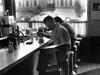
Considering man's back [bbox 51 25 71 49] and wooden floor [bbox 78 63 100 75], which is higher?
man's back [bbox 51 25 71 49]

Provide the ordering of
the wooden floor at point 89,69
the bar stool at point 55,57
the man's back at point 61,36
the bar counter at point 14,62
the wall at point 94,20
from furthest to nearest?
the wall at point 94,20 → the wooden floor at point 89,69 → the man's back at point 61,36 → the bar stool at point 55,57 → the bar counter at point 14,62

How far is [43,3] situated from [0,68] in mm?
4022

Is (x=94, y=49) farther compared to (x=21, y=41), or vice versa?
(x=94, y=49)

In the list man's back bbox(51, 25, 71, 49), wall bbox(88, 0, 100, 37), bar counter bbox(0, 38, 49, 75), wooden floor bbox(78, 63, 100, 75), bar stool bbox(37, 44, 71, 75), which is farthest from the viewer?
wall bbox(88, 0, 100, 37)

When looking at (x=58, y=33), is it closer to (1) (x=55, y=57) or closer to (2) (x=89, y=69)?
(1) (x=55, y=57)

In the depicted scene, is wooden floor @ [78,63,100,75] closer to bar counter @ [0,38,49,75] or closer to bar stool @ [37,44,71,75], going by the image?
bar counter @ [0,38,49,75]

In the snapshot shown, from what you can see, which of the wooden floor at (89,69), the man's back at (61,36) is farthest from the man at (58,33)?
the wooden floor at (89,69)

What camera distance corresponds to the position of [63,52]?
8.23 ft

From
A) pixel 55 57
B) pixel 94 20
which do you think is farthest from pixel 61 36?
pixel 94 20

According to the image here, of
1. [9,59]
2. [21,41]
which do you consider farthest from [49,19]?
[9,59]

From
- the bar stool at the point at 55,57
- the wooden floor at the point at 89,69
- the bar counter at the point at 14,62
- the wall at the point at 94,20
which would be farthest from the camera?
the wall at the point at 94,20

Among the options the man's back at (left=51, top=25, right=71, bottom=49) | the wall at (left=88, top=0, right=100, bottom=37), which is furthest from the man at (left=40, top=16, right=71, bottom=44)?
the wall at (left=88, top=0, right=100, bottom=37)

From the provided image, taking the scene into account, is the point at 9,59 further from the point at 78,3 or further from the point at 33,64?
the point at 78,3

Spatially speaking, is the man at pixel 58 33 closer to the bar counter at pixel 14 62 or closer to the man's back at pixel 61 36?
the man's back at pixel 61 36
